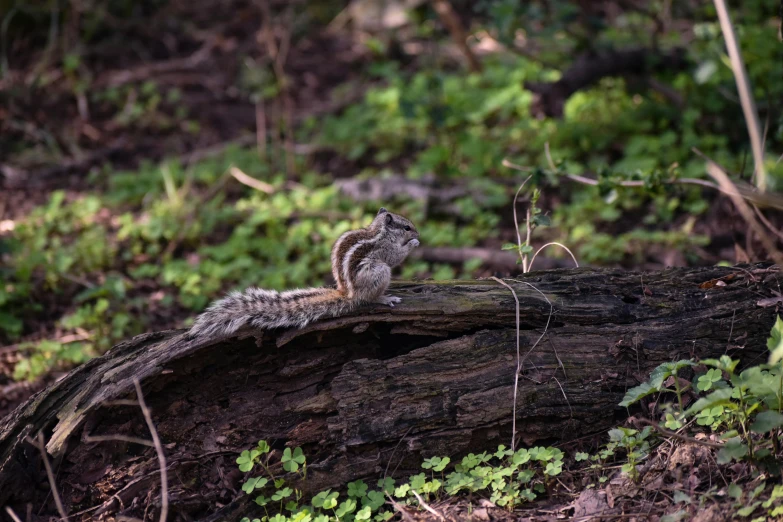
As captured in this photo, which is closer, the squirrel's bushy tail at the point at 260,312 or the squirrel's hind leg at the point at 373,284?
the squirrel's bushy tail at the point at 260,312

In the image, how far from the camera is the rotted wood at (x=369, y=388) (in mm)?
3682

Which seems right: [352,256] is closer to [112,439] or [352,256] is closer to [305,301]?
[305,301]

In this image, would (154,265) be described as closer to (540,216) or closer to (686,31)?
(540,216)

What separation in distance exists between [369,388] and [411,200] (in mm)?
4482

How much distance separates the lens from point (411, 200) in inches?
315

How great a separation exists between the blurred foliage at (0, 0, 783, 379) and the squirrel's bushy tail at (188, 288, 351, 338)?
2.29 meters

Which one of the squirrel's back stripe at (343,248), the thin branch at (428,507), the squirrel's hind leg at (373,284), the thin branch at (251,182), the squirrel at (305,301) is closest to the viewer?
the thin branch at (428,507)

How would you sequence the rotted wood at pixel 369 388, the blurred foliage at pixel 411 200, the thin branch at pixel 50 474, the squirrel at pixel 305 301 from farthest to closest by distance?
the blurred foliage at pixel 411 200 < the squirrel at pixel 305 301 < the rotted wood at pixel 369 388 < the thin branch at pixel 50 474

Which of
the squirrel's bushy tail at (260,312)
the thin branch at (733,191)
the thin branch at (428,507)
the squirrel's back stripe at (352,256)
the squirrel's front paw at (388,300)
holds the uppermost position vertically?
the thin branch at (733,191)

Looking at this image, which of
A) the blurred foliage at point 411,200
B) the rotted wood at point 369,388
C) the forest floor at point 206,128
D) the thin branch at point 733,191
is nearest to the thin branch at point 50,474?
the rotted wood at point 369,388

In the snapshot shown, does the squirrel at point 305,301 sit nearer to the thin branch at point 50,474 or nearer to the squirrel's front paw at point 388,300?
the squirrel's front paw at point 388,300

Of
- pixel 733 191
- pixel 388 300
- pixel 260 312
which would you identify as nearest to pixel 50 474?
pixel 260 312

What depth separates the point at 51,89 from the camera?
11.4 meters

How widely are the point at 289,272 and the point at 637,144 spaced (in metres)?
4.38
